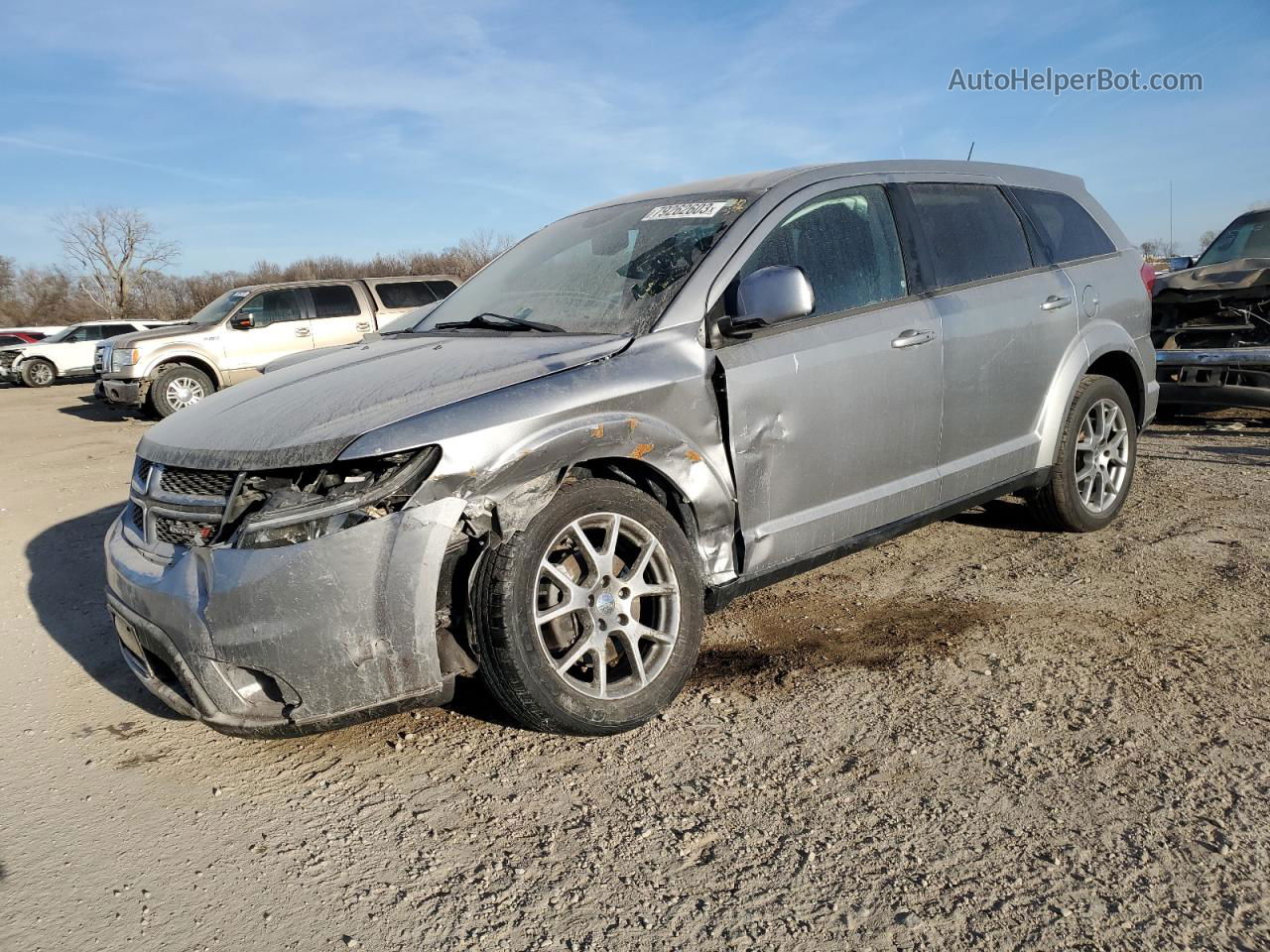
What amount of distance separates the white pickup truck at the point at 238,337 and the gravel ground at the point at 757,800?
32.7ft

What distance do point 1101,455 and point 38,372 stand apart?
24.6m

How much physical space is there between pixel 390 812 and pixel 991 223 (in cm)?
359

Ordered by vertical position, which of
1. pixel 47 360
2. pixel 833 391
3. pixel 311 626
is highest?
pixel 47 360

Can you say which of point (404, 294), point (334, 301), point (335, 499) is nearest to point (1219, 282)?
point (335, 499)

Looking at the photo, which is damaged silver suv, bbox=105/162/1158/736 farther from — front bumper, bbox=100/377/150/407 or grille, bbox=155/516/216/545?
front bumper, bbox=100/377/150/407

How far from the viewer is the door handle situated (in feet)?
12.3

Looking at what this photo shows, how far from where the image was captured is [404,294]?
14.6 meters

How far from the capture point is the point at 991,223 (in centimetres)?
443

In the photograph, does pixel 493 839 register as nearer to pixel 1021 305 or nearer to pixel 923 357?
pixel 923 357

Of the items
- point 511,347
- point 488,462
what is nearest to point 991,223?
point 511,347

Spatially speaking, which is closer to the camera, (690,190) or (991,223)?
(690,190)

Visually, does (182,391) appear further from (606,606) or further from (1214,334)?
(1214,334)

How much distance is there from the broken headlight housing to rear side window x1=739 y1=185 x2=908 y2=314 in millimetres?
1463

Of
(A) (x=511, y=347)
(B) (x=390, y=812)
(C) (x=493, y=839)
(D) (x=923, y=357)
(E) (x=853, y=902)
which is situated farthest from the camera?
(D) (x=923, y=357)
